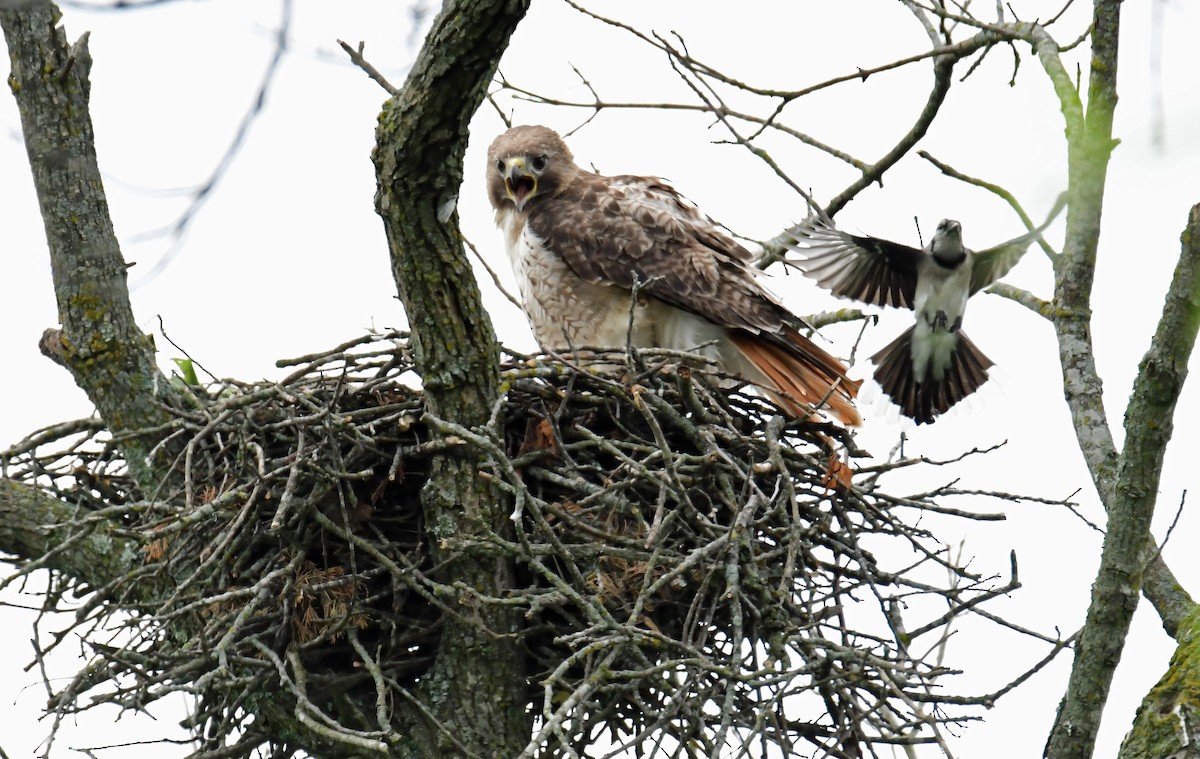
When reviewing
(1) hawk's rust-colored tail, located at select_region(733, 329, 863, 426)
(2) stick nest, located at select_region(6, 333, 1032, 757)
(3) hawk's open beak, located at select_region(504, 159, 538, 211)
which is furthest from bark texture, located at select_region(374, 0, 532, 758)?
(3) hawk's open beak, located at select_region(504, 159, 538, 211)

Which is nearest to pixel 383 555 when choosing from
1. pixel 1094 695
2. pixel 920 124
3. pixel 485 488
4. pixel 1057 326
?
pixel 485 488

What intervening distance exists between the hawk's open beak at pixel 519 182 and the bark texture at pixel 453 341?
201 centimetres

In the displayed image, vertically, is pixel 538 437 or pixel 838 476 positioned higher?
pixel 538 437

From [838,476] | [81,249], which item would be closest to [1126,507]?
[838,476]

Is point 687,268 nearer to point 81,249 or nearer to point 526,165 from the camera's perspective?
point 526,165

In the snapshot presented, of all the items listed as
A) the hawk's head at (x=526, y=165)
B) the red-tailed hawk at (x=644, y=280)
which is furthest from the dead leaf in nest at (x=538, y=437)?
the hawk's head at (x=526, y=165)

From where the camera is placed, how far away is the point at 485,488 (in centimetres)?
398

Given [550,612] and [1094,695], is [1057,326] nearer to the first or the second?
[1094,695]

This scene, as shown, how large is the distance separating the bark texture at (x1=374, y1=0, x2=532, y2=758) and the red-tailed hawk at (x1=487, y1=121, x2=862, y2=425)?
1.40 metres

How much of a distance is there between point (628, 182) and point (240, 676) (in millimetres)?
2846

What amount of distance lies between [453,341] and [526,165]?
2.19m

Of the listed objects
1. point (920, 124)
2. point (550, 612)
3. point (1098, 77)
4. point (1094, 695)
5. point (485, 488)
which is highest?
point (920, 124)

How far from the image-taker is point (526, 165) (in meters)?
5.79

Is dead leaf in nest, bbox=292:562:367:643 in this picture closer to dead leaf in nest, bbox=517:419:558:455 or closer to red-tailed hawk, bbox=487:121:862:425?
dead leaf in nest, bbox=517:419:558:455
